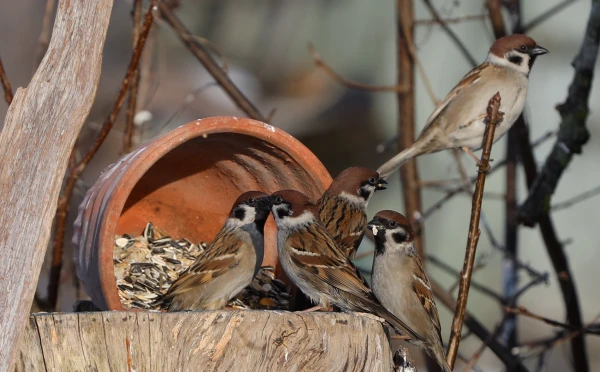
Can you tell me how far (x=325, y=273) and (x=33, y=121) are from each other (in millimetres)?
1107

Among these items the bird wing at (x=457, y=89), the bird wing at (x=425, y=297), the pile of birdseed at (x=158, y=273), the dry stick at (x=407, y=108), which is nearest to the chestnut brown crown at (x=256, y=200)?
the pile of birdseed at (x=158, y=273)

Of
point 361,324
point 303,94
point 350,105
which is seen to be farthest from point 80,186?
point 303,94

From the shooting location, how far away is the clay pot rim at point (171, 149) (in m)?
2.81

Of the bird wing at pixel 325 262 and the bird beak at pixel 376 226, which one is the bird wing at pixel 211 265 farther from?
the bird beak at pixel 376 226

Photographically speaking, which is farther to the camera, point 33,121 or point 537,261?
point 537,261

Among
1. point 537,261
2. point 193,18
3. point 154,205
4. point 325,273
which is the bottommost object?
point 325,273

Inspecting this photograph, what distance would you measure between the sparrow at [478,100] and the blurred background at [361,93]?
43cm

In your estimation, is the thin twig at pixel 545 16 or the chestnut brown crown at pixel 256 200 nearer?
the chestnut brown crown at pixel 256 200

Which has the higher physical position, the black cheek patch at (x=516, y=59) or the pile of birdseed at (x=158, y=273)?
the black cheek patch at (x=516, y=59)

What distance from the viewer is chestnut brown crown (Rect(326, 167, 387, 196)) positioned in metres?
3.28

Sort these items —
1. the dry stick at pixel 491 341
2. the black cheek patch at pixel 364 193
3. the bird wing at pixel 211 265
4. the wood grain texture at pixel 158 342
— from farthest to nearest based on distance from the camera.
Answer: the dry stick at pixel 491 341
the black cheek patch at pixel 364 193
the bird wing at pixel 211 265
the wood grain texture at pixel 158 342

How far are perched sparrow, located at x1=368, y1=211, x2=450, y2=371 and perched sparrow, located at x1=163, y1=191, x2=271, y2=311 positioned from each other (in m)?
0.42

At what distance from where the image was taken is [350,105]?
825 centimetres

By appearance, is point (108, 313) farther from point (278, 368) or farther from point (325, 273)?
point (325, 273)
